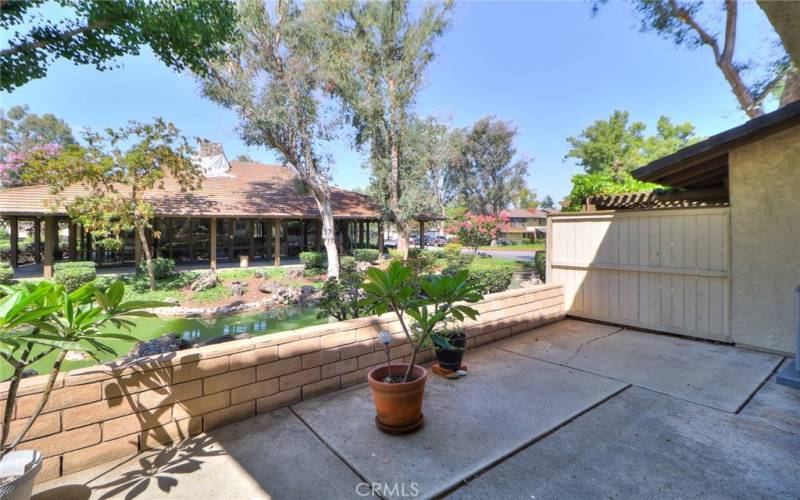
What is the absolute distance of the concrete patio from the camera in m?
2.08

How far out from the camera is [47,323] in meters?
1.67

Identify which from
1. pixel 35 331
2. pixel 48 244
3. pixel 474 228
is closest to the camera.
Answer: pixel 35 331

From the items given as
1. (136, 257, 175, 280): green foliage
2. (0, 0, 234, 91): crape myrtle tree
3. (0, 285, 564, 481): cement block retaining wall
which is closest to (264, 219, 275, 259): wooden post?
(136, 257, 175, 280): green foliage

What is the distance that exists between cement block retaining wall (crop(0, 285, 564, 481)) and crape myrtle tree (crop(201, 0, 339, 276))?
10.6 metres

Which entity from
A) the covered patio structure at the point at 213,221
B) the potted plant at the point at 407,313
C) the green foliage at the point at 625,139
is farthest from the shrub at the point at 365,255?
the green foliage at the point at 625,139

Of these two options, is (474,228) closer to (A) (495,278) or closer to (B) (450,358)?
(A) (495,278)

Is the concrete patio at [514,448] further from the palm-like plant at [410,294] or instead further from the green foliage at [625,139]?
the green foliage at [625,139]

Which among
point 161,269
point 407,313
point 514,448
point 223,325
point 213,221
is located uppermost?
point 213,221

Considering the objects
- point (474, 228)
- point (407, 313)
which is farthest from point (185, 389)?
point (474, 228)

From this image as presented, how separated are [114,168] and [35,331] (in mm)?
Answer: 11251

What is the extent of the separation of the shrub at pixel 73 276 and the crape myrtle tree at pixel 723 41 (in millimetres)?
16885

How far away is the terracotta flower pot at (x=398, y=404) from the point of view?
2574mm

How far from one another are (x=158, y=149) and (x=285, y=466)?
11238 mm

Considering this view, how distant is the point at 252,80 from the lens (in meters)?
12.1
